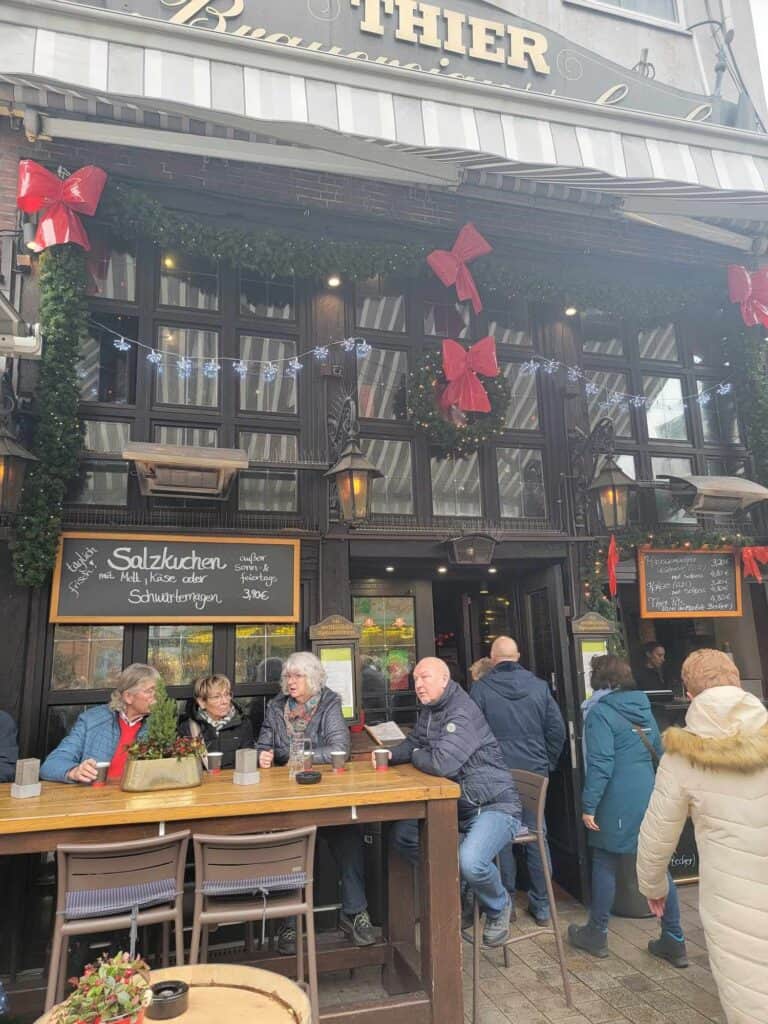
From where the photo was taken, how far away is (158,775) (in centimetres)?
324

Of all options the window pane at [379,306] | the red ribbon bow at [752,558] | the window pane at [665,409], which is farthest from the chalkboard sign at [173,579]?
the red ribbon bow at [752,558]

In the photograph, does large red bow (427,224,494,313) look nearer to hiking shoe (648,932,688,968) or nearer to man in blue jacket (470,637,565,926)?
man in blue jacket (470,637,565,926)

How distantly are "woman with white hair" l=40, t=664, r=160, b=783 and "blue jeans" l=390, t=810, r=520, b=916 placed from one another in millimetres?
1675

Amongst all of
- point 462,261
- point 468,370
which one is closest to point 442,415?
point 468,370

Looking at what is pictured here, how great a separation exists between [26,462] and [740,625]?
7605 mm

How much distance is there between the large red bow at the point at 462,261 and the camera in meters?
5.88

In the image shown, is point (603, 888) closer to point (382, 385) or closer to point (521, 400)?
point (521, 400)

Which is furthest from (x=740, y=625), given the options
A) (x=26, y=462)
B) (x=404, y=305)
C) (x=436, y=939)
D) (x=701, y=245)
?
(x=26, y=462)

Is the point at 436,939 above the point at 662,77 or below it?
below

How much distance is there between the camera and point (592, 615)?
574 cm

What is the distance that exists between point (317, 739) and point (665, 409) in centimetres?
493

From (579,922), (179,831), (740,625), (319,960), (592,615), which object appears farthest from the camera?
(740,625)

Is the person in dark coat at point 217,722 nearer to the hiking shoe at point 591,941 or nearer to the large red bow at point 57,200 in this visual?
the hiking shoe at point 591,941

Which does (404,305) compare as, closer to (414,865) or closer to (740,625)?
(414,865)
